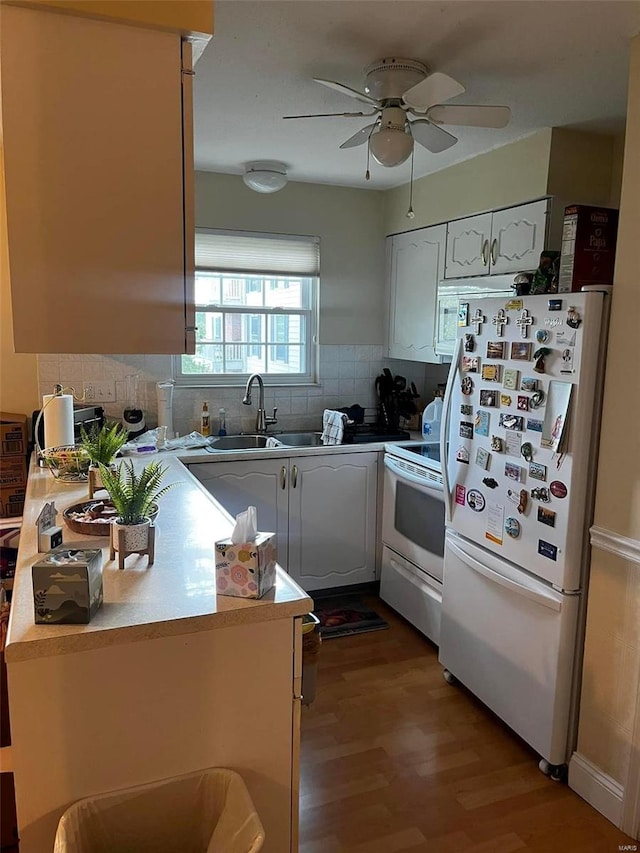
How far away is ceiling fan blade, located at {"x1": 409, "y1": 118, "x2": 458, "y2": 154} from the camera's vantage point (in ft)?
7.28

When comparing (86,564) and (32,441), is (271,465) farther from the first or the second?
(86,564)

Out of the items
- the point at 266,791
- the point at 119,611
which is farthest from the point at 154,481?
the point at 266,791

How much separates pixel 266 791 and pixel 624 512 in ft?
4.47

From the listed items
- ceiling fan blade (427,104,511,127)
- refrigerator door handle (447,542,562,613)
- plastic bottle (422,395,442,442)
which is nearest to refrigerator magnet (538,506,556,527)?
refrigerator door handle (447,542,562,613)

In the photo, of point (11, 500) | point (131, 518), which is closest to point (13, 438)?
point (11, 500)

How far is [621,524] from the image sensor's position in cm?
201

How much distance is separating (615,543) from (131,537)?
1.51m

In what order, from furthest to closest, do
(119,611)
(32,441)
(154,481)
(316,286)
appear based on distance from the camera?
(316,286) < (32,441) < (154,481) < (119,611)

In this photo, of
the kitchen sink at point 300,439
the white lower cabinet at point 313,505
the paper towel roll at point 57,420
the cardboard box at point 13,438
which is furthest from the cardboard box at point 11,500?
the kitchen sink at point 300,439

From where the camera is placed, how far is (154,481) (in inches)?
69.2

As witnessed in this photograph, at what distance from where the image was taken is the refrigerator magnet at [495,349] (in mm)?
2418

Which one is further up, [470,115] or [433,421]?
[470,115]

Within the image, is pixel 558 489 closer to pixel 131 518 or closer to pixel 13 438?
pixel 131 518

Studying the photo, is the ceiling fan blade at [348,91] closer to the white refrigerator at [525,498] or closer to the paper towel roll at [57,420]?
the white refrigerator at [525,498]
